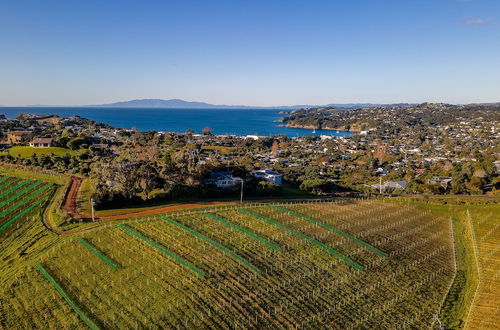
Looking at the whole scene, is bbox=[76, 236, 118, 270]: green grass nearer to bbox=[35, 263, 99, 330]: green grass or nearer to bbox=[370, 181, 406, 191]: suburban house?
bbox=[35, 263, 99, 330]: green grass

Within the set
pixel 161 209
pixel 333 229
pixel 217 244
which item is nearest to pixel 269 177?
pixel 161 209

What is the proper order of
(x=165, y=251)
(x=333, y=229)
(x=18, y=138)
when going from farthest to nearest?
(x=18, y=138) < (x=333, y=229) < (x=165, y=251)

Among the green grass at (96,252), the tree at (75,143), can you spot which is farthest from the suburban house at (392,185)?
the tree at (75,143)

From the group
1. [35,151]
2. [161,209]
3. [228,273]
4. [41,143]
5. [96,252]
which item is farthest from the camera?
[41,143]

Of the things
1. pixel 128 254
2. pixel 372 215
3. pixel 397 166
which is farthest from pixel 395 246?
pixel 397 166

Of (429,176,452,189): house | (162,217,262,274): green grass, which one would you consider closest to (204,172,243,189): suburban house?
(162,217,262,274): green grass

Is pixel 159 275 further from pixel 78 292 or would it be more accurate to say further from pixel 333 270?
pixel 333 270

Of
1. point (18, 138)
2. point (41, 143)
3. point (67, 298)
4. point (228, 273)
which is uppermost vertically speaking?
point (18, 138)

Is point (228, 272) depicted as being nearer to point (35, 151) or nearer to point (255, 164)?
point (255, 164)
